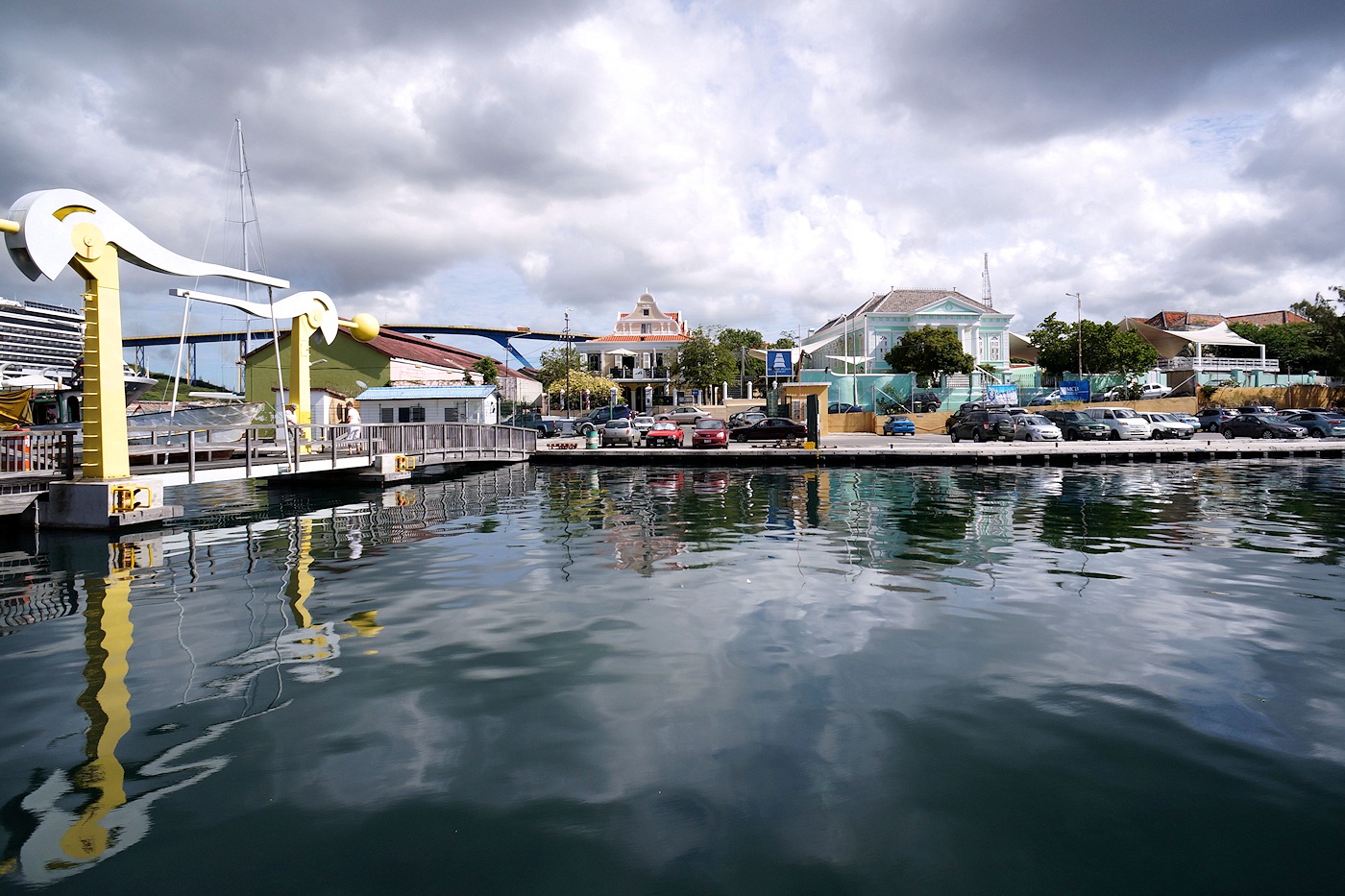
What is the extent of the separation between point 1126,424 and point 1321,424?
11096 millimetres

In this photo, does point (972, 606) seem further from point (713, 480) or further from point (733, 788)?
point (713, 480)

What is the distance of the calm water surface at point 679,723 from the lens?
4.45 meters

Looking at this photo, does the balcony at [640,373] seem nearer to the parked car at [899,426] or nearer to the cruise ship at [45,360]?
the parked car at [899,426]

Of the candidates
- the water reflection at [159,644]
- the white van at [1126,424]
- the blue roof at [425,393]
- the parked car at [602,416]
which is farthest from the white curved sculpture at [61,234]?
the white van at [1126,424]

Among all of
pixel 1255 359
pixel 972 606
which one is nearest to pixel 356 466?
pixel 972 606

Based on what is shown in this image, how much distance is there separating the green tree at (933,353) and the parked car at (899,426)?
10175 mm

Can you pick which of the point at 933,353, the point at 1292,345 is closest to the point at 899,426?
the point at 933,353

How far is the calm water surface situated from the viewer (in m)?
4.45

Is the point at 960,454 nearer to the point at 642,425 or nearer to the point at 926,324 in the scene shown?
the point at 642,425

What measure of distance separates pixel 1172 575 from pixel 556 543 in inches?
393

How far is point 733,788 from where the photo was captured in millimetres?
5199

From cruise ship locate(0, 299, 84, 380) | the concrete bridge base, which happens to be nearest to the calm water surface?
the concrete bridge base

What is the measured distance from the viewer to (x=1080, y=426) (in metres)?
42.8

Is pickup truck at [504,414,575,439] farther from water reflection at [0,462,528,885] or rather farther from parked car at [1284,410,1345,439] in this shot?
parked car at [1284,410,1345,439]
